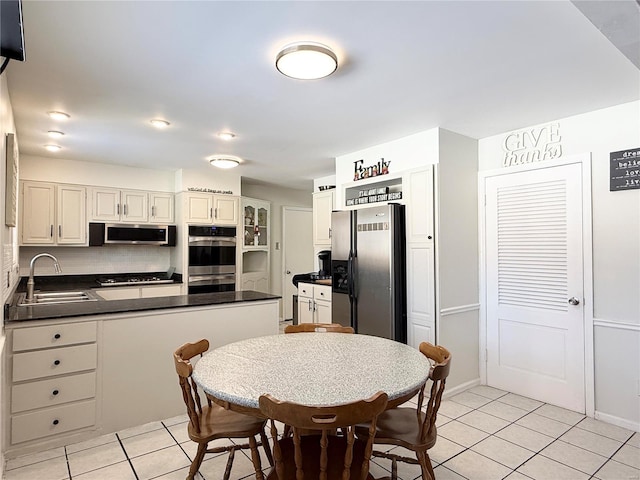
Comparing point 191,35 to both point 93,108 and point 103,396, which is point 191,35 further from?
point 103,396

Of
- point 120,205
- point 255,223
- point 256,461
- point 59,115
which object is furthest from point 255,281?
point 256,461

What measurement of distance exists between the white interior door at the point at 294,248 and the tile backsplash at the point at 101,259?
78.6 inches

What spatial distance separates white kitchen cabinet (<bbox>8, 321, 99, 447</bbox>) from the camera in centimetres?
240

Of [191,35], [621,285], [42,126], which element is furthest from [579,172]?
[42,126]

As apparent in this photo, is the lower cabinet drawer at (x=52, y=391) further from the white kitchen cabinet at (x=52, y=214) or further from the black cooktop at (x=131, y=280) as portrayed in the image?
the white kitchen cabinet at (x=52, y=214)

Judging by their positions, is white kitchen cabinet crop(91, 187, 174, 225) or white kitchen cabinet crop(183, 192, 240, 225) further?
white kitchen cabinet crop(183, 192, 240, 225)

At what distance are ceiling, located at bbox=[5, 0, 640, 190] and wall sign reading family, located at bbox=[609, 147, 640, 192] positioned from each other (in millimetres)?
405

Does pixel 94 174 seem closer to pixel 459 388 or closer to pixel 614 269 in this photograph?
pixel 459 388

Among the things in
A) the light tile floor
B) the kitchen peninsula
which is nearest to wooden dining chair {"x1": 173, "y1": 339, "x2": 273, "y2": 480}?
the light tile floor

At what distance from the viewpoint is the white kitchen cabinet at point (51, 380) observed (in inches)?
94.7

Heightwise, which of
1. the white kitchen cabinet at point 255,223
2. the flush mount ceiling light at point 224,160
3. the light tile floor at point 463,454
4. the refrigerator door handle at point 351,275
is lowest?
the light tile floor at point 463,454

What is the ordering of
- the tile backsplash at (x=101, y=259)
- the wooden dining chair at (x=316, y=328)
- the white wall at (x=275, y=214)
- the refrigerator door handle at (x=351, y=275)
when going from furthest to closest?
1. the white wall at (x=275, y=214)
2. the tile backsplash at (x=101, y=259)
3. the refrigerator door handle at (x=351, y=275)
4. the wooden dining chair at (x=316, y=328)

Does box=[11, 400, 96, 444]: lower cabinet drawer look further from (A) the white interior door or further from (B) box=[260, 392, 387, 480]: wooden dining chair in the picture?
(A) the white interior door

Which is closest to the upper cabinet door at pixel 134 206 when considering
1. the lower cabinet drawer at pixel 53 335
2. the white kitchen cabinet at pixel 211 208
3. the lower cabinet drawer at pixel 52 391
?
the white kitchen cabinet at pixel 211 208
